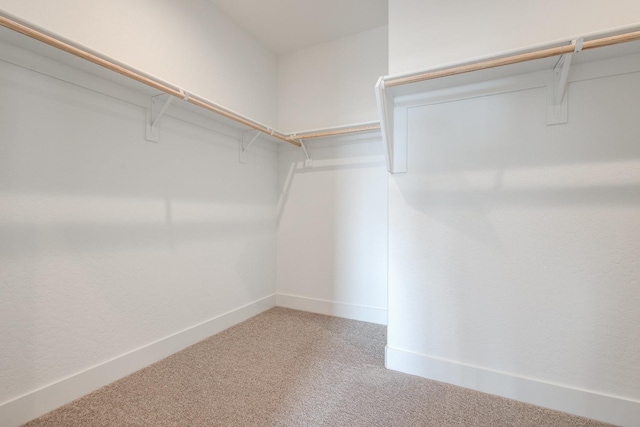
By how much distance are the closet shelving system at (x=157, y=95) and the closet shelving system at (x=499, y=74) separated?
0.55m

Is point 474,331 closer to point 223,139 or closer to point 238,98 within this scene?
point 223,139

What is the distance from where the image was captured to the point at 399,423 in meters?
1.25

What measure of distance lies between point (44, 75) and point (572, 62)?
2494 mm

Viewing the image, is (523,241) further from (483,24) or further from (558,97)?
(483,24)

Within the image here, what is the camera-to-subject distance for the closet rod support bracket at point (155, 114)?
1.72 meters

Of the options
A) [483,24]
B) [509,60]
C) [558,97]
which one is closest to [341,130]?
[483,24]

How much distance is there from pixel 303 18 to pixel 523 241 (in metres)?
2.34

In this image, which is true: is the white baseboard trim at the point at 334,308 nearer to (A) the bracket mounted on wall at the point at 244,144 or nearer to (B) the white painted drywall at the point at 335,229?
(B) the white painted drywall at the point at 335,229

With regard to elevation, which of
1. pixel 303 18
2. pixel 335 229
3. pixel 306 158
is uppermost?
pixel 303 18

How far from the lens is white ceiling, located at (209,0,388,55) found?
2.17 meters

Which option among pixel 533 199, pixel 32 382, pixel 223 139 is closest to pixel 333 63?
pixel 223 139

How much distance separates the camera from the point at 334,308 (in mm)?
2627

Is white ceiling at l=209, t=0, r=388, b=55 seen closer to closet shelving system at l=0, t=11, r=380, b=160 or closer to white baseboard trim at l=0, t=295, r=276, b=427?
closet shelving system at l=0, t=11, r=380, b=160

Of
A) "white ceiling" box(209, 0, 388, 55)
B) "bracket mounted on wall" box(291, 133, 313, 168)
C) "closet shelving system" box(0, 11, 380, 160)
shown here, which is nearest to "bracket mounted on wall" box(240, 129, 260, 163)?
"closet shelving system" box(0, 11, 380, 160)
